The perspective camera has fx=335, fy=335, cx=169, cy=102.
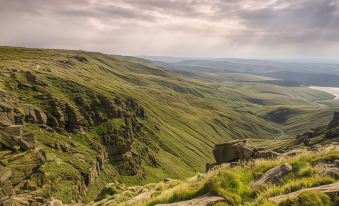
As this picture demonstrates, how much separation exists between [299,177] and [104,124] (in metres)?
153

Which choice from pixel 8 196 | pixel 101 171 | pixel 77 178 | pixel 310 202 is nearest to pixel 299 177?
pixel 310 202

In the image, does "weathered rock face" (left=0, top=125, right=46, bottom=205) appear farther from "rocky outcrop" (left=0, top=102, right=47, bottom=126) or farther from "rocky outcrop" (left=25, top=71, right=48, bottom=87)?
"rocky outcrop" (left=25, top=71, right=48, bottom=87)

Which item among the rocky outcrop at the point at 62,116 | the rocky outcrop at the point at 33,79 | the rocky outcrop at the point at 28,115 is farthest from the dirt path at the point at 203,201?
the rocky outcrop at the point at 33,79

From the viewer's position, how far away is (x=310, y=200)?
11.5m

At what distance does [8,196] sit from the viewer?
5253 centimetres

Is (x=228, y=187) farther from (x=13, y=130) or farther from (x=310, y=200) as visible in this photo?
(x=13, y=130)

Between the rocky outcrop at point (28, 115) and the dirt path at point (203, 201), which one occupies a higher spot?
the dirt path at point (203, 201)

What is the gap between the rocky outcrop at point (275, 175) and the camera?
1625 cm

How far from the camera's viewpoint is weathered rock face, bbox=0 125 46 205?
55378mm

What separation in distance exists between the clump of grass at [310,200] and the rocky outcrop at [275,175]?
4100 mm

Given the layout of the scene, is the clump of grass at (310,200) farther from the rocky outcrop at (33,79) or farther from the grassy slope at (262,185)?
the rocky outcrop at (33,79)

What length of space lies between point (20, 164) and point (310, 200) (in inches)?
2314

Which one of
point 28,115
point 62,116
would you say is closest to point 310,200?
point 28,115

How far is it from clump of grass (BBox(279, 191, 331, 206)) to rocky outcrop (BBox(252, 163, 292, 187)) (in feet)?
13.5
